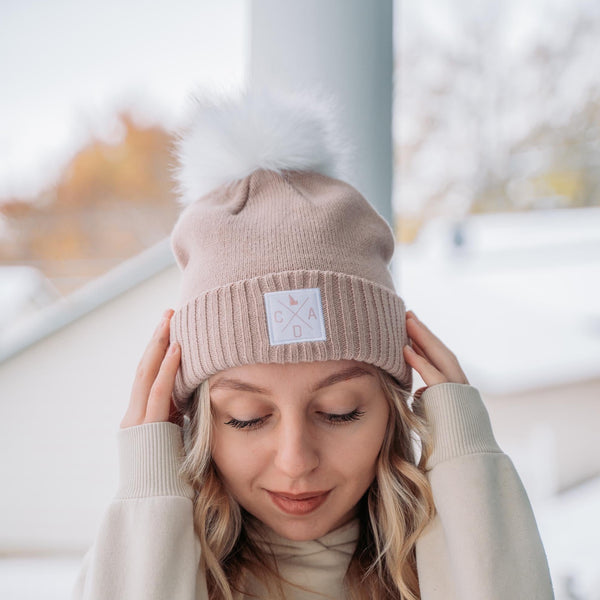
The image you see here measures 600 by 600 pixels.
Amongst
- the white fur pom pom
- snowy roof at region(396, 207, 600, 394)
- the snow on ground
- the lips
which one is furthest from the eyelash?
snowy roof at region(396, 207, 600, 394)

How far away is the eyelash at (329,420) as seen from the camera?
0.97 meters

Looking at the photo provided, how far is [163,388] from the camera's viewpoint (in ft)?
A: 3.41

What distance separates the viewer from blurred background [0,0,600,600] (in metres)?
1.41

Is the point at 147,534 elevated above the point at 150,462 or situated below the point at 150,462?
below

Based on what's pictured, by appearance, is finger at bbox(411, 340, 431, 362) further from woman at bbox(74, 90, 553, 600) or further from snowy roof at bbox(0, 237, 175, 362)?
snowy roof at bbox(0, 237, 175, 362)

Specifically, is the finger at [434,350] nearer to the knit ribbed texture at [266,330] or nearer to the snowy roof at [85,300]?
the knit ribbed texture at [266,330]

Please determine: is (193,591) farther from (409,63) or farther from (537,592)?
(409,63)

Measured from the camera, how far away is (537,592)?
3.13 ft

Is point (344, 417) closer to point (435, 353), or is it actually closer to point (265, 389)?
point (265, 389)

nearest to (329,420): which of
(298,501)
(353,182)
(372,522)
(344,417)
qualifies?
(344,417)

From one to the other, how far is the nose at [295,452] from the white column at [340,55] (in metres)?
0.55

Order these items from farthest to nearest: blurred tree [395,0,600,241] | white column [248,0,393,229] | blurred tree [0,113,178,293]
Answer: blurred tree [395,0,600,241] < blurred tree [0,113,178,293] < white column [248,0,393,229]

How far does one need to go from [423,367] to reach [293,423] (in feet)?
0.91

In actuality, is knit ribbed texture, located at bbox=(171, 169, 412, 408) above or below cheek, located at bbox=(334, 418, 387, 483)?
above
